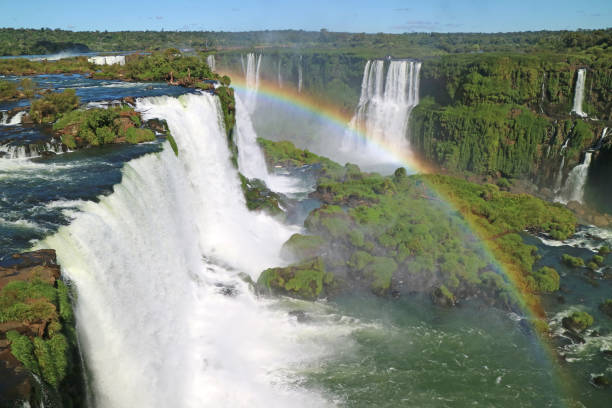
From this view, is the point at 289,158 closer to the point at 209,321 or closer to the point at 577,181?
the point at 577,181

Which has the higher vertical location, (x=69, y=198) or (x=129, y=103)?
(x=129, y=103)

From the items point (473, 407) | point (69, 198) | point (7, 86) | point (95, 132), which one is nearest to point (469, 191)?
point (473, 407)

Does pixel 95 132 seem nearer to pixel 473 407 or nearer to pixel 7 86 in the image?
pixel 7 86

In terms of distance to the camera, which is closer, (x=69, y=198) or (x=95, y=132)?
(x=69, y=198)

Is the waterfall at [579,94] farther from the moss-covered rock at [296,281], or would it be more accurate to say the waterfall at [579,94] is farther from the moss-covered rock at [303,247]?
the moss-covered rock at [296,281]

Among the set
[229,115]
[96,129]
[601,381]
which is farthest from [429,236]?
[96,129]

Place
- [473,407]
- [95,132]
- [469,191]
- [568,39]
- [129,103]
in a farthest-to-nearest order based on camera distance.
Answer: [568,39] < [469,191] < [129,103] < [95,132] < [473,407]

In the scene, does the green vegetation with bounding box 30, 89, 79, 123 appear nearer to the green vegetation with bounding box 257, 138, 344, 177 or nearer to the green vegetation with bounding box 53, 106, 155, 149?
the green vegetation with bounding box 53, 106, 155, 149
